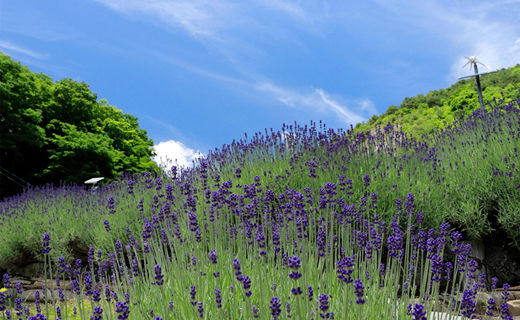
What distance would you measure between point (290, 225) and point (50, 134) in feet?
57.9

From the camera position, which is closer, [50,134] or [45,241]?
[45,241]

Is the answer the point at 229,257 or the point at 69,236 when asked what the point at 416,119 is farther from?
the point at 229,257

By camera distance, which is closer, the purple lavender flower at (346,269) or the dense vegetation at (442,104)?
the purple lavender flower at (346,269)

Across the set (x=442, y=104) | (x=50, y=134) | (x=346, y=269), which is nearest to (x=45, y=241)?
(x=346, y=269)

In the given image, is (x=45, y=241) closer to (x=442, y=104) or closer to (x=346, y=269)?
(x=346, y=269)

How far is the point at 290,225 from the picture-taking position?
322 centimetres

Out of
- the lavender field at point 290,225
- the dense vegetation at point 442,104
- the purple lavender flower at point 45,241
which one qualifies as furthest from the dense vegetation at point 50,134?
the purple lavender flower at point 45,241

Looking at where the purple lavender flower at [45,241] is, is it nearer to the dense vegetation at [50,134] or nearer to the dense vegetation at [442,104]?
the dense vegetation at [50,134]

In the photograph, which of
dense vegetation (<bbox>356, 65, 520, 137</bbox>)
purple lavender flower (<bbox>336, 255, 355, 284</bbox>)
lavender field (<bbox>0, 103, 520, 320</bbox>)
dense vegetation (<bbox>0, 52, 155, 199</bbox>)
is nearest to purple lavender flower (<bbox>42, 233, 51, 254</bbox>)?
lavender field (<bbox>0, 103, 520, 320</bbox>)

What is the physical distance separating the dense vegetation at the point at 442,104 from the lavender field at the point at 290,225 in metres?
10.8

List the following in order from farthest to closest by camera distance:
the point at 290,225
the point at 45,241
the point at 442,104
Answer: the point at 442,104 → the point at 290,225 → the point at 45,241

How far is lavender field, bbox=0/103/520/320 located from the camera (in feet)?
8.22

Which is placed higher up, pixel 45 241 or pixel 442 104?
pixel 442 104

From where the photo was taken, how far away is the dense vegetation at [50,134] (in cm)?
1549
